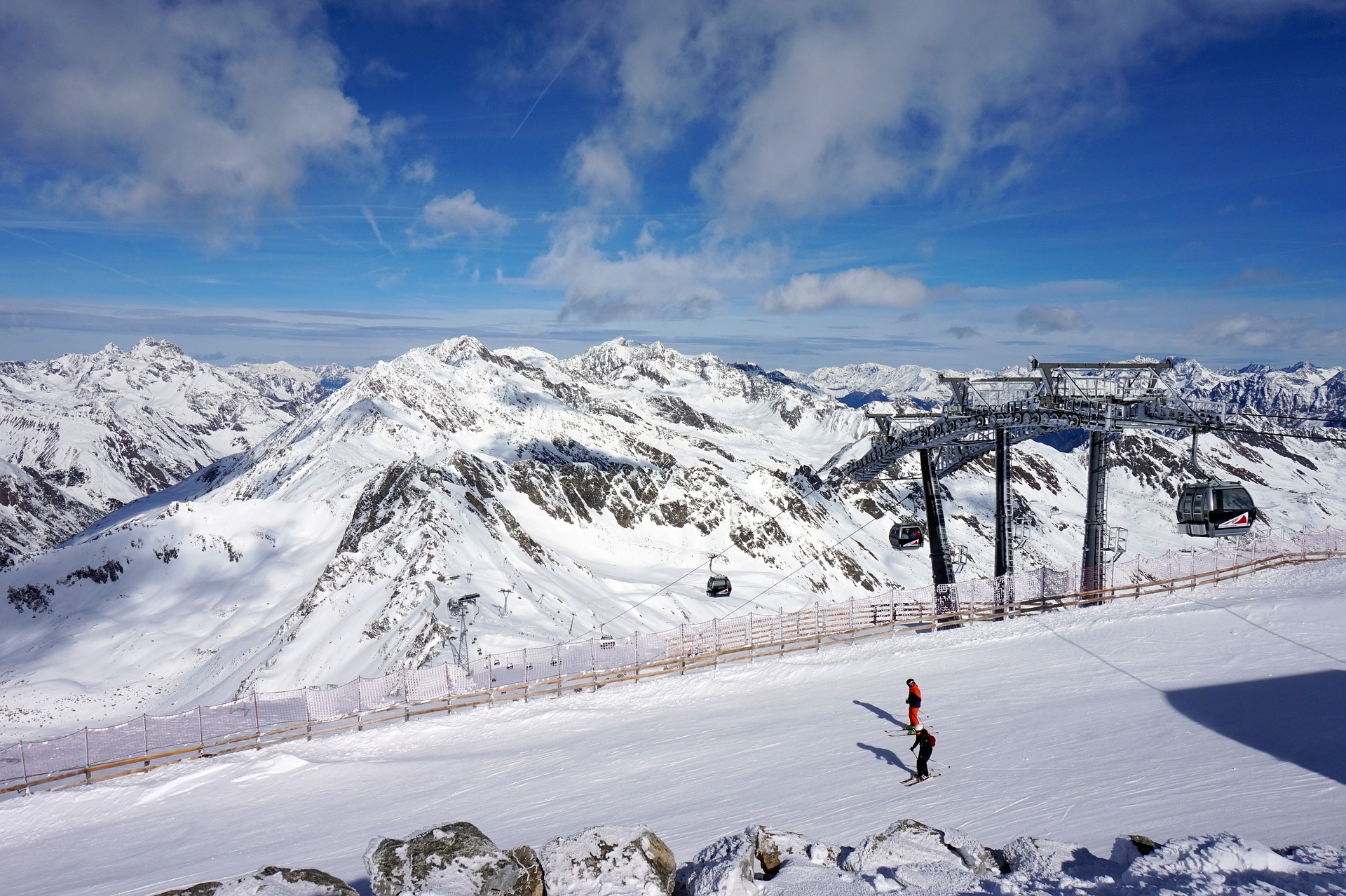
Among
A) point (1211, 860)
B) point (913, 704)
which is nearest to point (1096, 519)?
point (913, 704)

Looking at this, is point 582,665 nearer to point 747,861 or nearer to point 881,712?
point 881,712

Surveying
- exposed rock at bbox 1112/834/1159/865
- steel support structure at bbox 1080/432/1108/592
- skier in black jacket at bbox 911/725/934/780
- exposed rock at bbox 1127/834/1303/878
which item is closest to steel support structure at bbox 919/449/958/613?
steel support structure at bbox 1080/432/1108/592

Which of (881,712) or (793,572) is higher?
(881,712)

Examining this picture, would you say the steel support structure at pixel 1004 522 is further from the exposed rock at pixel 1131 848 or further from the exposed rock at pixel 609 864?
the exposed rock at pixel 609 864

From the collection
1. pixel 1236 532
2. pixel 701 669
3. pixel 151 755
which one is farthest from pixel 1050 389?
pixel 151 755

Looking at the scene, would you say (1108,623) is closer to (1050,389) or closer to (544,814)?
(1050,389)

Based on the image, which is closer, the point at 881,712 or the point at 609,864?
the point at 609,864

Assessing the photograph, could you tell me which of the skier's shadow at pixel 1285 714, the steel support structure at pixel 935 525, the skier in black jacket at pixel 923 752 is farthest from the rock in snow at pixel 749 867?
the steel support structure at pixel 935 525
